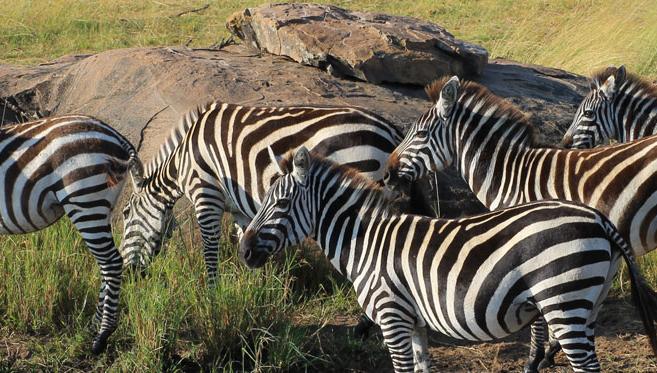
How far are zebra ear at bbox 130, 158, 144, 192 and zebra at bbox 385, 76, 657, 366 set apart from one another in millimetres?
2005

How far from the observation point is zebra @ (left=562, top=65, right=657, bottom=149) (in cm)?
855

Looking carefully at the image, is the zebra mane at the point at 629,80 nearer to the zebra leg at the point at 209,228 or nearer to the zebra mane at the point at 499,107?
the zebra mane at the point at 499,107

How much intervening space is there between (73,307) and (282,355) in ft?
6.10

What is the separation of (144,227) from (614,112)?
4334 mm

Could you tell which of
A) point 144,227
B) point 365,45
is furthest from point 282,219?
point 365,45

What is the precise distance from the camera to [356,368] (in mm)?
6859

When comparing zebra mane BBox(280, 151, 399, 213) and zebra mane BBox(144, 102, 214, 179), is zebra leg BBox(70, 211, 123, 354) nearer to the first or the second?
zebra mane BBox(144, 102, 214, 179)

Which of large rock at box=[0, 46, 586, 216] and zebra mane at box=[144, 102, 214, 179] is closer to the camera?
zebra mane at box=[144, 102, 214, 179]

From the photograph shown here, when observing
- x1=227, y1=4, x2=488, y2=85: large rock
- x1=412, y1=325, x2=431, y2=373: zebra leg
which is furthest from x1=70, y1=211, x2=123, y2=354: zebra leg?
x1=227, y1=4, x2=488, y2=85: large rock

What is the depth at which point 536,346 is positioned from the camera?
6594 millimetres

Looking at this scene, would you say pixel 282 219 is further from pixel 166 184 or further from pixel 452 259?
pixel 166 184

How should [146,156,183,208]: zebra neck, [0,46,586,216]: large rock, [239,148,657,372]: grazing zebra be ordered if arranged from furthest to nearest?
[0,46,586,216]: large rock, [146,156,183,208]: zebra neck, [239,148,657,372]: grazing zebra

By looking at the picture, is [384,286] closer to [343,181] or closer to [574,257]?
[343,181]

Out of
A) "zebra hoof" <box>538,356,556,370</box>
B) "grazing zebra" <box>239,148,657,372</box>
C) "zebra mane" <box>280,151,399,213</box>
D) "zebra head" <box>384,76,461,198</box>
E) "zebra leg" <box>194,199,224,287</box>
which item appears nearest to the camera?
"grazing zebra" <box>239,148,657,372</box>
